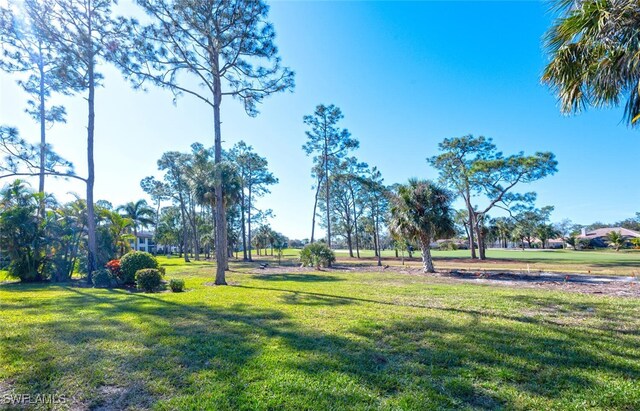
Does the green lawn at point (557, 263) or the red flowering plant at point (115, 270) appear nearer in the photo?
the red flowering plant at point (115, 270)

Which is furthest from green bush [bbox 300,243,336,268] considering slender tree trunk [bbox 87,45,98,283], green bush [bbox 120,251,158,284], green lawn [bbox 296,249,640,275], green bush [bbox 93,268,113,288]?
slender tree trunk [bbox 87,45,98,283]

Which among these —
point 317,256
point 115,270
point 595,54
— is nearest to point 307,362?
point 595,54

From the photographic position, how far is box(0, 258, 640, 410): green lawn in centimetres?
297

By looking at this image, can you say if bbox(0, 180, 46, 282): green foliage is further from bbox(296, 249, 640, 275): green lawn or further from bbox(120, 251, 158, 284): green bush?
bbox(296, 249, 640, 275): green lawn

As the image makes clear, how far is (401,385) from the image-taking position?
3.23 meters

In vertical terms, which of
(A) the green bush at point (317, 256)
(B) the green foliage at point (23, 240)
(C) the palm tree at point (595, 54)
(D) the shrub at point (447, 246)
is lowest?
(D) the shrub at point (447, 246)

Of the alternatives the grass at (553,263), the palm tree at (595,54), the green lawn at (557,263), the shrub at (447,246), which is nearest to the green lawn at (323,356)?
the palm tree at (595,54)

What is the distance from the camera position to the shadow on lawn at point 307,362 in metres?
2.96

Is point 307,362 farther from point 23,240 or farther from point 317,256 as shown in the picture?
point 317,256

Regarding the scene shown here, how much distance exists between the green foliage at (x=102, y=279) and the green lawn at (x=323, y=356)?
4850 mm

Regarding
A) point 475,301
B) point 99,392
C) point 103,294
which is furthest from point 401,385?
point 103,294

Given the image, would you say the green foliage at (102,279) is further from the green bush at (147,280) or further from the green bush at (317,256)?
the green bush at (317,256)

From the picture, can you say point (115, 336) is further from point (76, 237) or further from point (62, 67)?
point (62, 67)

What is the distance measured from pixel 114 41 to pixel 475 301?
59.2 feet
